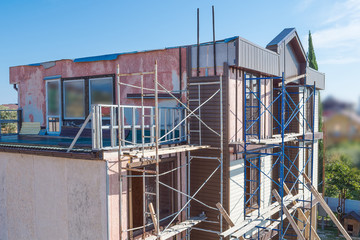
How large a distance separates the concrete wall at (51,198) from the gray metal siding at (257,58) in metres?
6.00

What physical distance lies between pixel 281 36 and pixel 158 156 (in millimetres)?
9364

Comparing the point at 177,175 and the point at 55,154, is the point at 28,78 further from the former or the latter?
the point at 177,175

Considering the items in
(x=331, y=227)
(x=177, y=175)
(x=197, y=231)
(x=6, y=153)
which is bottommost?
(x=331, y=227)

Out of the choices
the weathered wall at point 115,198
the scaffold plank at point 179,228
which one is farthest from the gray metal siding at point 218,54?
the scaffold plank at point 179,228

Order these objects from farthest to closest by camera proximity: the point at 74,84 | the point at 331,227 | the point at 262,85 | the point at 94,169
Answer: the point at 331,227
the point at 74,84
the point at 262,85
the point at 94,169

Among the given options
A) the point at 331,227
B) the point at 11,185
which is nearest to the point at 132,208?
the point at 11,185

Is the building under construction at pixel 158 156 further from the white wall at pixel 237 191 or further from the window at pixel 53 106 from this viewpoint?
the window at pixel 53 106

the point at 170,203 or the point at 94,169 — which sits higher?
the point at 94,169

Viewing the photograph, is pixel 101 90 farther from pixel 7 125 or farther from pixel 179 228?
pixel 7 125

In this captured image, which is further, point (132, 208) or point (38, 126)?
point (38, 126)

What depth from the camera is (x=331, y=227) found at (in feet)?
89.4

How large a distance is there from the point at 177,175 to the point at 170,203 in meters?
0.95

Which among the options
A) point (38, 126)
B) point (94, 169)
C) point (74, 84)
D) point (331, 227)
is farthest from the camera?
point (331, 227)

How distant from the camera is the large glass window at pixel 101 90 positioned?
13984 mm
